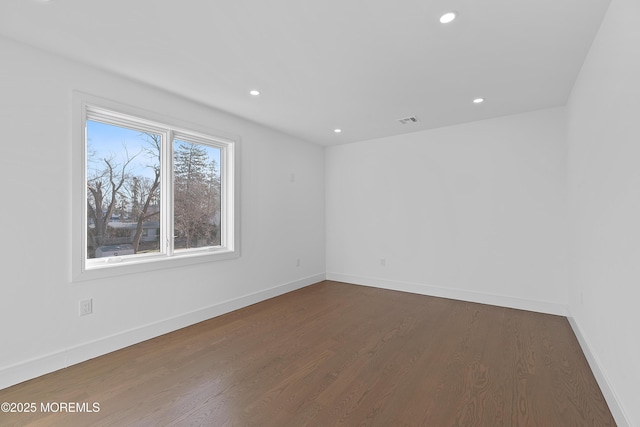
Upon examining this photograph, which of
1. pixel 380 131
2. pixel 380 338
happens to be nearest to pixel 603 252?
pixel 380 338

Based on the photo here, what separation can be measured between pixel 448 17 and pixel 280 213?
319cm

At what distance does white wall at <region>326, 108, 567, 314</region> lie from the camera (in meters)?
3.48

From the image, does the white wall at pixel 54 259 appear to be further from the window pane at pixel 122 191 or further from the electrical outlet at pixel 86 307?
the window pane at pixel 122 191

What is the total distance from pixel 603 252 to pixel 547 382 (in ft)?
3.30

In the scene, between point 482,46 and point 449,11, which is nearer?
point 449,11

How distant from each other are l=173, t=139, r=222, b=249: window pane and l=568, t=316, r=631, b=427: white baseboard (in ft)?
12.4

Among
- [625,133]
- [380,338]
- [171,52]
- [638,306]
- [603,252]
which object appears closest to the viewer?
[638,306]

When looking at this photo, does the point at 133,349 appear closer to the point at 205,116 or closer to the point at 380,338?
the point at 380,338

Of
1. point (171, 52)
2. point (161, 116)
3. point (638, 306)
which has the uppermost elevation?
point (171, 52)

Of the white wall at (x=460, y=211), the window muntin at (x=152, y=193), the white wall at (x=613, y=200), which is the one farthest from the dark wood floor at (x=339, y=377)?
the window muntin at (x=152, y=193)

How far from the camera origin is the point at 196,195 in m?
3.45

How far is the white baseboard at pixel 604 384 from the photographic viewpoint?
1.59 metres

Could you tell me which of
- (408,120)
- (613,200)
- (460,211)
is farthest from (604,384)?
(408,120)

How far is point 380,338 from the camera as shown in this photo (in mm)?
2820
